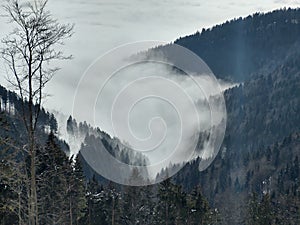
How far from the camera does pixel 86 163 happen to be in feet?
627

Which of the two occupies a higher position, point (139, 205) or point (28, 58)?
point (139, 205)

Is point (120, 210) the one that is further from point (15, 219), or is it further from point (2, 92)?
point (2, 92)

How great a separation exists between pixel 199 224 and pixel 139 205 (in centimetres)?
766

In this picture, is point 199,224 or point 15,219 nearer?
point 15,219

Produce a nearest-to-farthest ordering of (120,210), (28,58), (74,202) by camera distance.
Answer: (28,58)
(74,202)
(120,210)

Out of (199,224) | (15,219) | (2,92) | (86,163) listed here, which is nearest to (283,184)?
(86,163)

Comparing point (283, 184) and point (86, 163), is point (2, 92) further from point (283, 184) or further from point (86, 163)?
point (283, 184)

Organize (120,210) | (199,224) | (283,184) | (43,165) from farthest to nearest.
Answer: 1. (283,184)
2. (199,224)
3. (120,210)
4. (43,165)

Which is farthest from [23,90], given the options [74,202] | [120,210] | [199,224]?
[199,224]

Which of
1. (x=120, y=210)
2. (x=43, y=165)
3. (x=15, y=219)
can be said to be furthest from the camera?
(x=120, y=210)

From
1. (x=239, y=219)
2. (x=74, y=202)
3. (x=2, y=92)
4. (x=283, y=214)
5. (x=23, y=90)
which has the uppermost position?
(x=2, y=92)

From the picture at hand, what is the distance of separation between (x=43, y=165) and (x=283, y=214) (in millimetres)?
49805

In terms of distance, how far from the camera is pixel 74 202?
173 feet

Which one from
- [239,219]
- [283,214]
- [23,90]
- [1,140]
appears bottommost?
[1,140]
